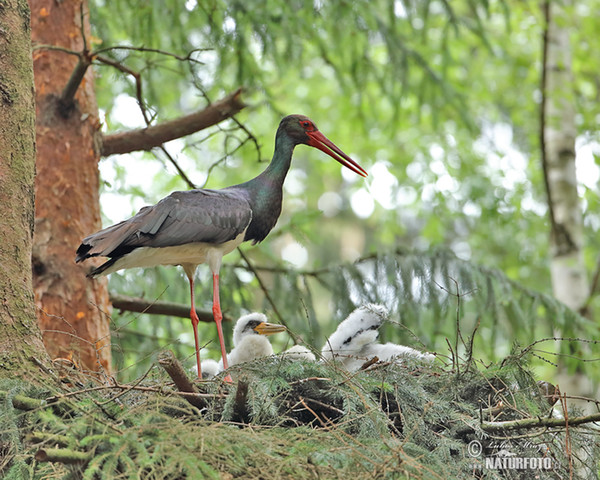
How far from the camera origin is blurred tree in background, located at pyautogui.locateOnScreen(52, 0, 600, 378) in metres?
6.36

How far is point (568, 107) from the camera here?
8.60 metres

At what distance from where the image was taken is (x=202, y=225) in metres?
4.68

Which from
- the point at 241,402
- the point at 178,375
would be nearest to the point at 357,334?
the point at 241,402

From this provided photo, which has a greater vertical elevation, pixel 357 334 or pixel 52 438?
pixel 357 334

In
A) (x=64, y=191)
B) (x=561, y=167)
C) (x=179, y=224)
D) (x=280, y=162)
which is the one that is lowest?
(x=179, y=224)

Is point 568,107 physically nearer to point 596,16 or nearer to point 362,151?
point 596,16

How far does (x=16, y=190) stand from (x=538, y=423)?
2.33 m

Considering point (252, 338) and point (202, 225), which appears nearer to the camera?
point (202, 225)

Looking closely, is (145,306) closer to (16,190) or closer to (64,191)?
(64,191)

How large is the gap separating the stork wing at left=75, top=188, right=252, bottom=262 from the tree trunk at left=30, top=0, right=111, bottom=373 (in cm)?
72

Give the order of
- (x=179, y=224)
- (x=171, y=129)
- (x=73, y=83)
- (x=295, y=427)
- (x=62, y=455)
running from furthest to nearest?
(x=171, y=129)
(x=73, y=83)
(x=179, y=224)
(x=295, y=427)
(x=62, y=455)

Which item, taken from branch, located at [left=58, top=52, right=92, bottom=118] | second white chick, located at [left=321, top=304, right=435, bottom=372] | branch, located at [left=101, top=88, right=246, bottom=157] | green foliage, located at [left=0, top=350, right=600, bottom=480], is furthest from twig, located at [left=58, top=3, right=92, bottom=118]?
second white chick, located at [left=321, top=304, right=435, bottom=372]

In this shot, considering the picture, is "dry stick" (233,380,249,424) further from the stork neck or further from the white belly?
the stork neck

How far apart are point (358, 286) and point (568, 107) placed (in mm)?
3677
